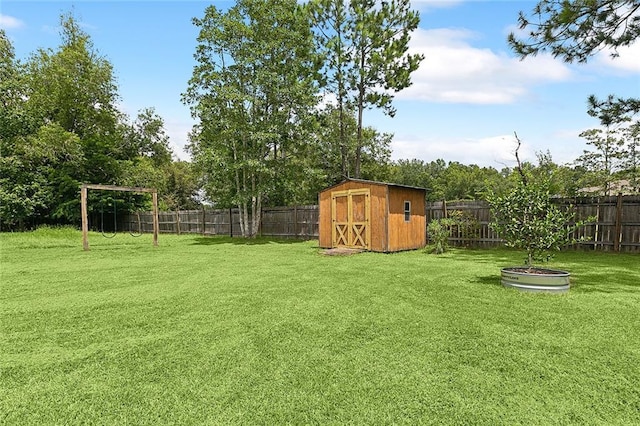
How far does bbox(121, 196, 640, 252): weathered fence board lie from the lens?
9.09 metres

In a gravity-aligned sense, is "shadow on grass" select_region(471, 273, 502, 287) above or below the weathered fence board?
below

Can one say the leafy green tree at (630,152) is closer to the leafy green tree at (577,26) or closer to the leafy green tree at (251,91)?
the leafy green tree at (577,26)

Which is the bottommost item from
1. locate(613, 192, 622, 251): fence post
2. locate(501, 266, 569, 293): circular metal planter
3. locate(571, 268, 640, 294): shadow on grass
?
locate(571, 268, 640, 294): shadow on grass

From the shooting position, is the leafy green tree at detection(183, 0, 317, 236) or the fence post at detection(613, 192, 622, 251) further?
the leafy green tree at detection(183, 0, 317, 236)

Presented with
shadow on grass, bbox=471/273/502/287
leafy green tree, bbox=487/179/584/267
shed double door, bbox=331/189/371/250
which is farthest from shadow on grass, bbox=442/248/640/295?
shed double door, bbox=331/189/371/250

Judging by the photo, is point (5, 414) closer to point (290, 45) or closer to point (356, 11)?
point (290, 45)

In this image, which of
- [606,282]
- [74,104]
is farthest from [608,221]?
[74,104]

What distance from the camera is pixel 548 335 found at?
3.19 m

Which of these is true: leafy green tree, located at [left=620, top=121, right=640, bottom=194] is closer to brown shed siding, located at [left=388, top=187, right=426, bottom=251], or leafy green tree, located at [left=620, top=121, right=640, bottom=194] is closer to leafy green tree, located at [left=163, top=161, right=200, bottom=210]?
brown shed siding, located at [left=388, top=187, right=426, bottom=251]

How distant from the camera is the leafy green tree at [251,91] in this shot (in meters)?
14.8

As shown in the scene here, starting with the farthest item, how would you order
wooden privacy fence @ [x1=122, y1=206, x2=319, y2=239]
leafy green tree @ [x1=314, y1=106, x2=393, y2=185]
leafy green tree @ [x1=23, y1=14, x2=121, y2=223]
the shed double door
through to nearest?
leafy green tree @ [x1=314, y1=106, x2=393, y2=185] → leafy green tree @ [x1=23, y1=14, x2=121, y2=223] → wooden privacy fence @ [x1=122, y1=206, x2=319, y2=239] → the shed double door

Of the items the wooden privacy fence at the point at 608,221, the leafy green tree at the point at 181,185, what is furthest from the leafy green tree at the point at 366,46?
the leafy green tree at the point at 181,185

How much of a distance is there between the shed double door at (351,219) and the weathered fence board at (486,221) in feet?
9.04

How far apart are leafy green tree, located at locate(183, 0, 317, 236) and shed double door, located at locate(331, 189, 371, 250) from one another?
478 centimetres
